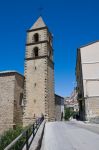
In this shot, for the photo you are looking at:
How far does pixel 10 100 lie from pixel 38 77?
5.09 meters

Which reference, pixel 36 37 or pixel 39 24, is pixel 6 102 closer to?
pixel 36 37

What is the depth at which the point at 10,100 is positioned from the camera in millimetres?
26453

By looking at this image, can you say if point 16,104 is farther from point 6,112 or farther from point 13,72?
point 13,72

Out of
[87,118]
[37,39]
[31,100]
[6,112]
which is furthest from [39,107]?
[37,39]

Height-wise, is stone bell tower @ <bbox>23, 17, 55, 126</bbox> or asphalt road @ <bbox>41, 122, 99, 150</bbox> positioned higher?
stone bell tower @ <bbox>23, 17, 55, 126</bbox>

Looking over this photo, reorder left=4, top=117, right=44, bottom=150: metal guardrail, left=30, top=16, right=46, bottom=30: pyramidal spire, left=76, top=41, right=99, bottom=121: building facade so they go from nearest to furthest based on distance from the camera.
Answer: left=4, top=117, right=44, bottom=150: metal guardrail → left=76, top=41, right=99, bottom=121: building facade → left=30, top=16, right=46, bottom=30: pyramidal spire

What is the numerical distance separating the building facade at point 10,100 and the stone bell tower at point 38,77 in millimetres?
1148

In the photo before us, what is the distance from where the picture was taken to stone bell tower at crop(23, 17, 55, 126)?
27.2 metres

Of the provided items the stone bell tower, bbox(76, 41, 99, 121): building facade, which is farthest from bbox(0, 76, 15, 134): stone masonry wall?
bbox(76, 41, 99, 121): building facade

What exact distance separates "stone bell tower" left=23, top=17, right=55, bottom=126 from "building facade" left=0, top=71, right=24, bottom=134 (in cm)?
115

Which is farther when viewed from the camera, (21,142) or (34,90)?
(34,90)

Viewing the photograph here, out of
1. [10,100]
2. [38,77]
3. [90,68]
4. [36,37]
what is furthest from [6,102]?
[90,68]

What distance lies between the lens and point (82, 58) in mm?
28812

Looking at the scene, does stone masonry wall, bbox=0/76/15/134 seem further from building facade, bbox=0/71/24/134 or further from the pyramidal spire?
the pyramidal spire
